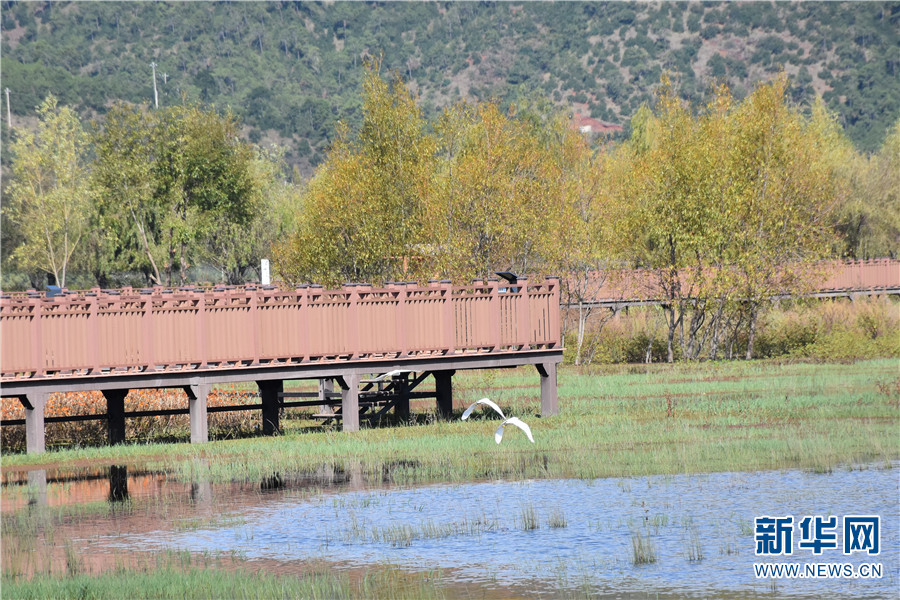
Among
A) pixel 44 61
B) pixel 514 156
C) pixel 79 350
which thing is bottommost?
pixel 79 350

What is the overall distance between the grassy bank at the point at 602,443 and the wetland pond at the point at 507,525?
0.84 meters

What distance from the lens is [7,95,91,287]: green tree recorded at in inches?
2616

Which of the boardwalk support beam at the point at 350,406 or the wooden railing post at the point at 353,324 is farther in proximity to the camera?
the boardwalk support beam at the point at 350,406

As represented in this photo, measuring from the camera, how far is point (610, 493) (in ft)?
57.5

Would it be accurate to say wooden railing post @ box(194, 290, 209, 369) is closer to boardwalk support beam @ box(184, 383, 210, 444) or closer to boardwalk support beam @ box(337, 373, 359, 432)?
boardwalk support beam @ box(184, 383, 210, 444)

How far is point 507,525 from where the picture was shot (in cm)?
1555

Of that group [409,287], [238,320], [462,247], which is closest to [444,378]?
[409,287]

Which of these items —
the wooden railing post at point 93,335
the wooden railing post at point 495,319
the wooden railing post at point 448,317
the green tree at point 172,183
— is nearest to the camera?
the wooden railing post at point 93,335

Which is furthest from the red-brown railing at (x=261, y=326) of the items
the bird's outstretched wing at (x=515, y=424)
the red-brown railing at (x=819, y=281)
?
the red-brown railing at (x=819, y=281)

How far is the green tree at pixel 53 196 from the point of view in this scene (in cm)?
6644

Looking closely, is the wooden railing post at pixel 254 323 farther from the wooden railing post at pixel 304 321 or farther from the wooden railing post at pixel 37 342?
the wooden railing post at pixel 37 342

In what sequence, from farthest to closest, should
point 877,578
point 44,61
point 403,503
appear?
1. point 44,61
2. point 403,503
3. point 877,578

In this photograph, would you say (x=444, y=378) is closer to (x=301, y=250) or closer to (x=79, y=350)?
(x=79, y=350)

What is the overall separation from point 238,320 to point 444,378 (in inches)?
214
